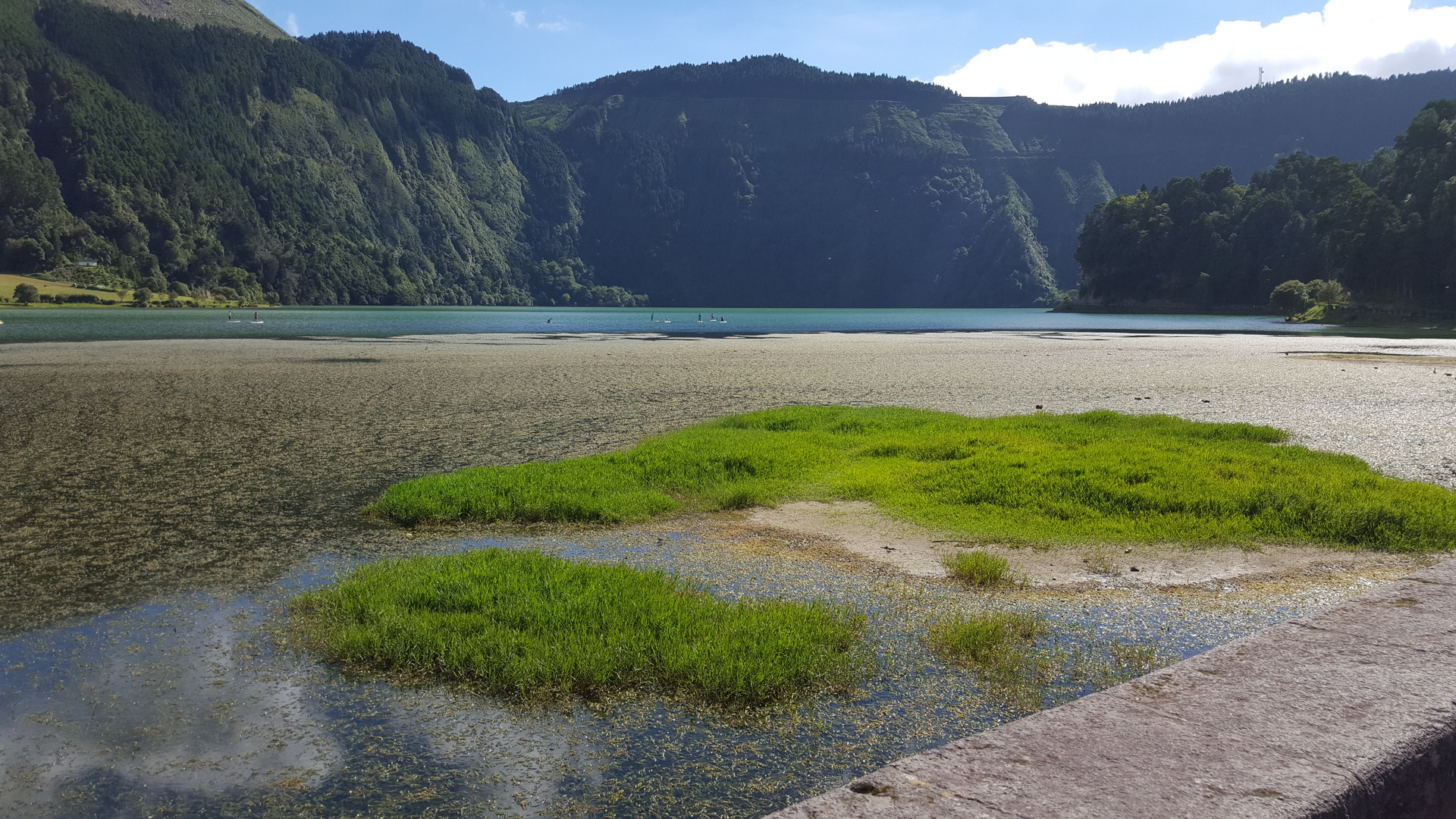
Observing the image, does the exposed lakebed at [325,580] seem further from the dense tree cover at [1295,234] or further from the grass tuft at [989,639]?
the dense tree cover at [1295,234]

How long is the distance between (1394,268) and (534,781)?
116 meters

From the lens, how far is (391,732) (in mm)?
5746

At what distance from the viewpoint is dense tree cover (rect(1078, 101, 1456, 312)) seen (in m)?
91.0

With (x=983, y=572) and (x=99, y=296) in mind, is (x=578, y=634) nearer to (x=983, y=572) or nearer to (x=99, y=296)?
(x=983, y=572)

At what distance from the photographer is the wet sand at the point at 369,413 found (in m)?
10.6

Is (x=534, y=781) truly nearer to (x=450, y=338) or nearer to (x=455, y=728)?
(x=455, y=728)

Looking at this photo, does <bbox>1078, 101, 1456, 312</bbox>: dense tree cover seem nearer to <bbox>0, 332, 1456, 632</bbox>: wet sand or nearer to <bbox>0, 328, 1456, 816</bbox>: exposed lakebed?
<bbox>0, 332, 1456, 632</bbox>: wet sand

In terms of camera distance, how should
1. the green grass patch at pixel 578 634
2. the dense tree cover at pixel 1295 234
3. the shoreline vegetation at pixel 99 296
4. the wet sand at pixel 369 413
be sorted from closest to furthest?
the green grass patch at pixel 578 634, the wet sand at pixel 369 413, the dense tree cover at pixel 1295 234, the shoreline vegetation at pixel 99 296

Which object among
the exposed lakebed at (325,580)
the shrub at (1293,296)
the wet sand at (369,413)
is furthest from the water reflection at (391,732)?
the shrub at (1293,296)

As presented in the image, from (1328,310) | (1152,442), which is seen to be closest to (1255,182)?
(1328,310)

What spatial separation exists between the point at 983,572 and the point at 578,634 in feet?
15.0

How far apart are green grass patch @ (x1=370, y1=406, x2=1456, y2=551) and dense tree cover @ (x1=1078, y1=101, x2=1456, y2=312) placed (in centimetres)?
9736

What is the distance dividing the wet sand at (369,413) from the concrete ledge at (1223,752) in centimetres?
852

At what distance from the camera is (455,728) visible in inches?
228
